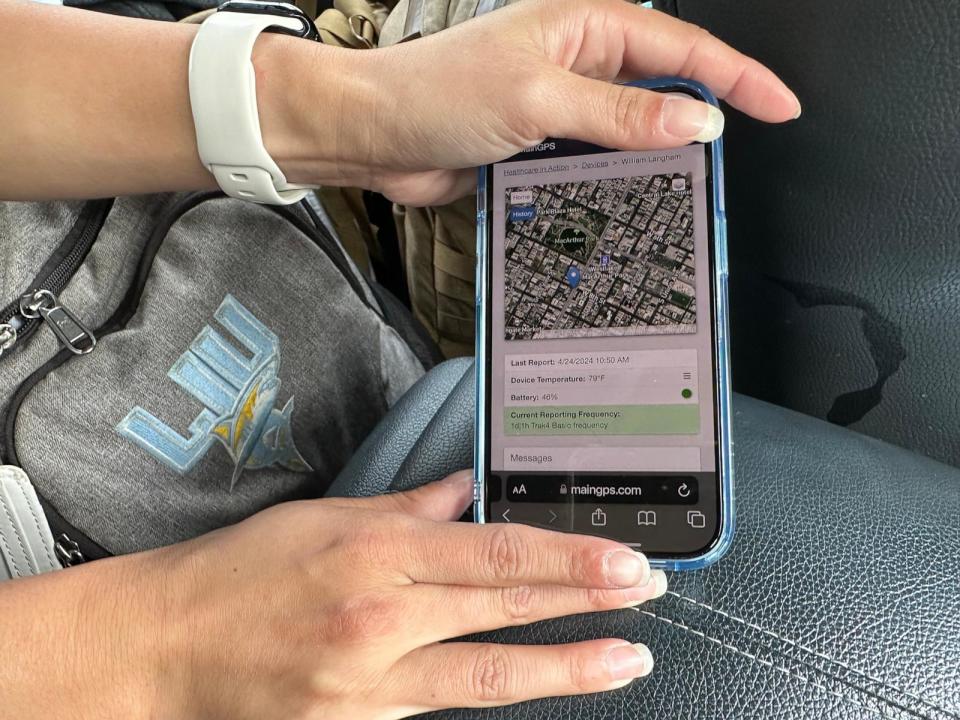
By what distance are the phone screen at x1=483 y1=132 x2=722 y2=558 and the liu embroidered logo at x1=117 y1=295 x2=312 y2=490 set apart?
0.21 meters

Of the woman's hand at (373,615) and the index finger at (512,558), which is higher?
the index finger at (512,558)

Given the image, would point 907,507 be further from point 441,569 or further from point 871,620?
point 441,569

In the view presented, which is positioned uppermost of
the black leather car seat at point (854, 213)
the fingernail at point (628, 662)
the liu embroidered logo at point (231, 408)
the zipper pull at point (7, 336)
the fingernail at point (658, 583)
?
the black leather car seat at point (854, 213)

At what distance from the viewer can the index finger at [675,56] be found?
0.44m

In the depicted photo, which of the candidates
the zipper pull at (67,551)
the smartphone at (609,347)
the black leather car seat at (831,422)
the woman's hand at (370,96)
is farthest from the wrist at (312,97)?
the zipper pull at (67,551)

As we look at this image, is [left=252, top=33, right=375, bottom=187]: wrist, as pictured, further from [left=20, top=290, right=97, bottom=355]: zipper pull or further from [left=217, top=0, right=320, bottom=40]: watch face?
[left=20, top=290, right=97, bottom=355]: zipper pull

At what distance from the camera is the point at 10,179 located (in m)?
0.54

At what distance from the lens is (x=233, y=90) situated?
506mm

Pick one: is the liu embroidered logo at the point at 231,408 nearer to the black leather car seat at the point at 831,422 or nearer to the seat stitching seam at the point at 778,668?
the black leather car seat at the point at 831,422

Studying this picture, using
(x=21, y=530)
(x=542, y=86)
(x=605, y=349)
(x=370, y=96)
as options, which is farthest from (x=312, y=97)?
(x=21, y=530)

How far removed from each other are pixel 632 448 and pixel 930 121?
10.4 inches


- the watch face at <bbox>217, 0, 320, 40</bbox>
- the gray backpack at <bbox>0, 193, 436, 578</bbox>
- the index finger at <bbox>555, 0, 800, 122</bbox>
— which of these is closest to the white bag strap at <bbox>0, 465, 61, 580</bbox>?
the gray backpack at <bbox>0, 193, 436, 578</bbox>

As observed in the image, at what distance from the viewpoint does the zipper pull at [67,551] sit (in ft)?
1.74

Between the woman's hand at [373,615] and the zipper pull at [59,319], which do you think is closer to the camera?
the woman's hand at [373,615]
